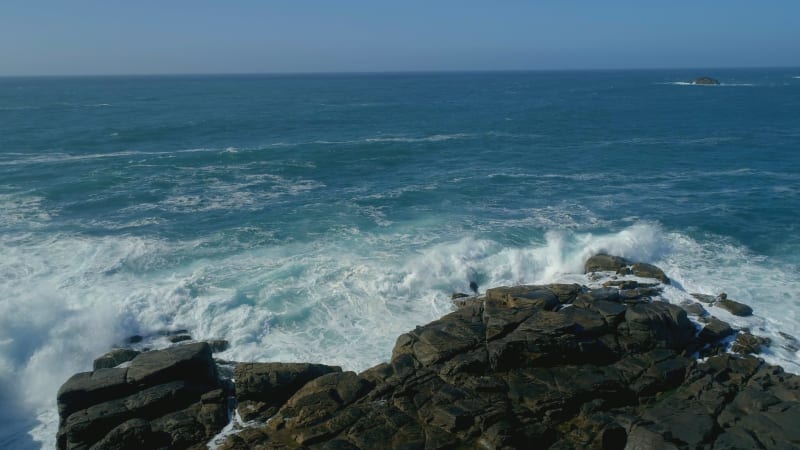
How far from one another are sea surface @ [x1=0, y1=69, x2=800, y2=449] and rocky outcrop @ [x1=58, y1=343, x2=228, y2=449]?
243cm

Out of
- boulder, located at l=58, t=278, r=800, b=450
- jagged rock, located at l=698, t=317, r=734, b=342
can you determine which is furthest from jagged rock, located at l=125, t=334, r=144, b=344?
jagged rock, located at l=698, t=317, r=734, b=342

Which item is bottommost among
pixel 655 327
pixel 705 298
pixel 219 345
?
pixel 219 345

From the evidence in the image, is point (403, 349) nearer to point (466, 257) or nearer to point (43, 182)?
point (466, 257)

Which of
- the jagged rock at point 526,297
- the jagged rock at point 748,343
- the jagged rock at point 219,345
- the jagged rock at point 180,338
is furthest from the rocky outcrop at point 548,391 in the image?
the jagged rock at point 180,338

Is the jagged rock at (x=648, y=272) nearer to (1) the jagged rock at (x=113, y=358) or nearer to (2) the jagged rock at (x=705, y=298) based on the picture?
(2) the jagged rock at (x=705, y=298)

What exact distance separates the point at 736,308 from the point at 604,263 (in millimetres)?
6510

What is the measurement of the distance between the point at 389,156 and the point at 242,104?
234 ft

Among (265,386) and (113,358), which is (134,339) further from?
(265,386)

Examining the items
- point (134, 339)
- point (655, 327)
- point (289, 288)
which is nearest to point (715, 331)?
point (655, 327)

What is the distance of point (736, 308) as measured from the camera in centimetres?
2492

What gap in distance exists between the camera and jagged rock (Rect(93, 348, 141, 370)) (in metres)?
21.8

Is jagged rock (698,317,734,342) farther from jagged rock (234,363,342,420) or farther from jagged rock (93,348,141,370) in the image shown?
jagged rock (93,348,141,370)

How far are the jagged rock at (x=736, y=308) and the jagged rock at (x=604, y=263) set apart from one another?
202 inches

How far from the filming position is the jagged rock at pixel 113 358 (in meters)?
21.8
